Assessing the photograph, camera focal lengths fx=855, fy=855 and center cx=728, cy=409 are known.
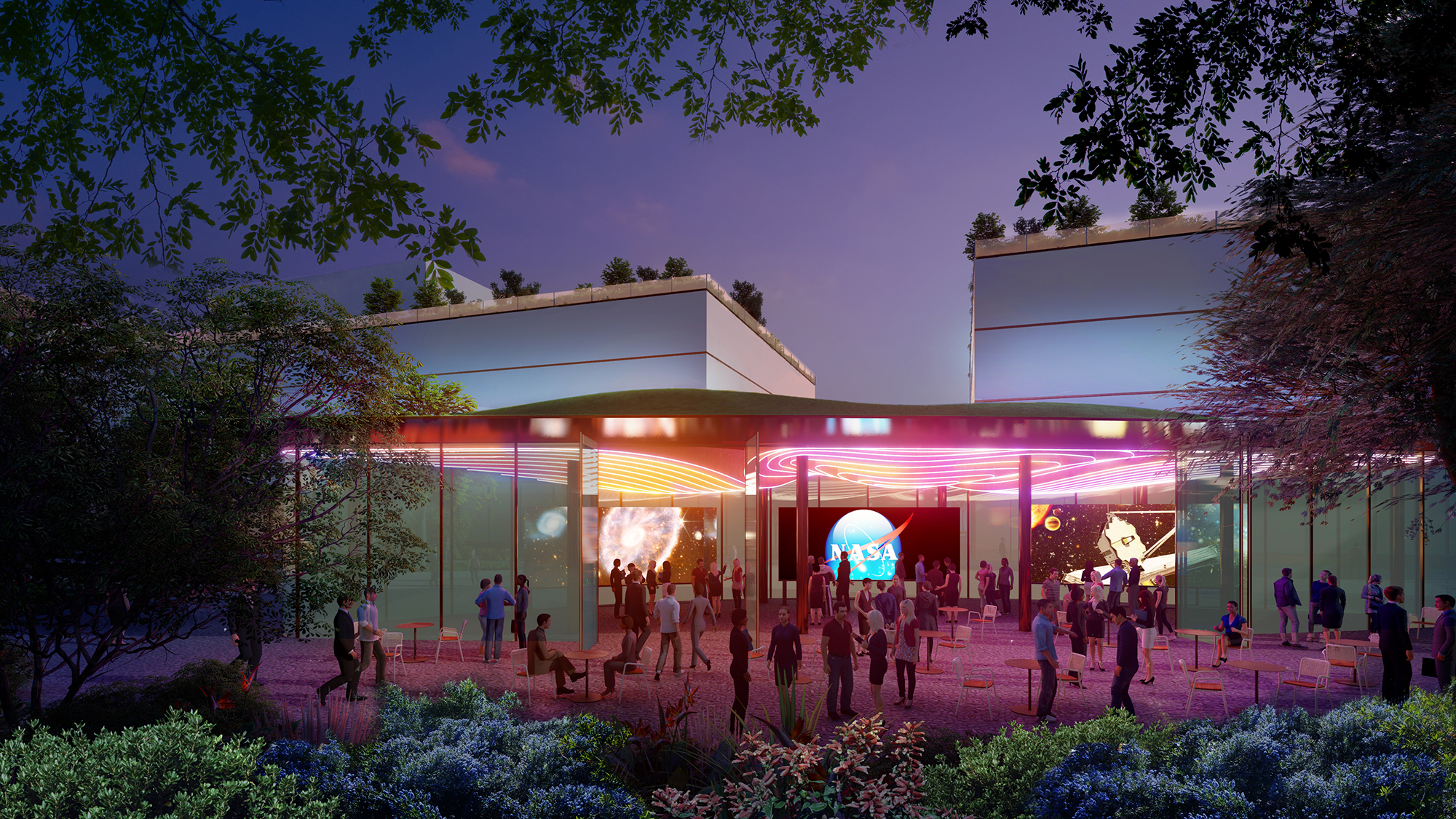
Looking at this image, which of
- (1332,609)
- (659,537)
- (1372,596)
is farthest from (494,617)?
(1372,596)

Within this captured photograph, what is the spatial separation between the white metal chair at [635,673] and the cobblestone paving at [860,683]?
3.5 inches

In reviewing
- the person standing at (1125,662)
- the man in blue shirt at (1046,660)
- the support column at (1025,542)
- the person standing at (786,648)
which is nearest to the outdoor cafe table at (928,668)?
the man in blue shirt at (1046,660)

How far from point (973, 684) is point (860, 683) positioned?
96.6 inches

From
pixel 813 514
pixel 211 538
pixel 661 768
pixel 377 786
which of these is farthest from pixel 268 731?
pixel 813 514

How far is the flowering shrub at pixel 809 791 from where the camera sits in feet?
15.7

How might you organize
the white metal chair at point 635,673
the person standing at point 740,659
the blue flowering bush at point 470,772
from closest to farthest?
the blue flowering bush at point 470,772 → the person standing at point 740,659 → the white metal chair at point 635,673

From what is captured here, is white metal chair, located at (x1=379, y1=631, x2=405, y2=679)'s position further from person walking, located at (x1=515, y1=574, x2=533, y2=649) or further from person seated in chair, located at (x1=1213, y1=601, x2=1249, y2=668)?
person seated in chair, located at (x1=1213, y1=601, x2=1249, y2=668)

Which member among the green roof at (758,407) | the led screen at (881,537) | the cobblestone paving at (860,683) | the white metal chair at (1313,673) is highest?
the green roof at (758,407)

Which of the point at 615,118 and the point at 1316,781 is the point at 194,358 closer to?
the point at 615,118

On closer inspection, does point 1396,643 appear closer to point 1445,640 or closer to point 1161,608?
point 1445,640

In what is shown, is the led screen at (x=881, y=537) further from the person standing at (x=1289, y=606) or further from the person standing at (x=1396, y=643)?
the person standing at (x=1396, y=643)

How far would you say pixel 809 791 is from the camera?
5.18 m

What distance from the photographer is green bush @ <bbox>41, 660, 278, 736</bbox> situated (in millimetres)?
9117

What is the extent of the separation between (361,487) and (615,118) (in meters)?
8.48
